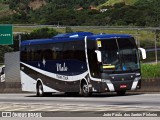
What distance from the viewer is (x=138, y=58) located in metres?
29.0

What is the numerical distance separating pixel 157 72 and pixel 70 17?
107 m

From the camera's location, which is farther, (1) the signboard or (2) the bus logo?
(1) the signboard

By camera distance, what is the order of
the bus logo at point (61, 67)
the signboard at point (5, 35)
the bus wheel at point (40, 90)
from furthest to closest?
the signboard at point (5, 35)
the bus wheel at point (40, 90)
the bus logo at point (61, 67)

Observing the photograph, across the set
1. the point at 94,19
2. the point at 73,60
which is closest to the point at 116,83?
the point at 73,60

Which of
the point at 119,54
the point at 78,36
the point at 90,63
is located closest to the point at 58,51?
the point at 78,36

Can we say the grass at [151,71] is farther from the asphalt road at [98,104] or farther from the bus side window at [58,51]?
the asphalt road at [98,104]

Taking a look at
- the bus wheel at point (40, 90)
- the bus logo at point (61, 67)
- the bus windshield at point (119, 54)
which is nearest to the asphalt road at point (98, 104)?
the bus windshield at point (119, 54)

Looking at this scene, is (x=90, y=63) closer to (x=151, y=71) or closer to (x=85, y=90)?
(x=85, y=90)

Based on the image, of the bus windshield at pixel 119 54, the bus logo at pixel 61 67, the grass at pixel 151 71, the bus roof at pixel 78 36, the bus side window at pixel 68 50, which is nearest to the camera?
the bus windshield at pixel 119 54

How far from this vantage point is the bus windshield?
28359 mm

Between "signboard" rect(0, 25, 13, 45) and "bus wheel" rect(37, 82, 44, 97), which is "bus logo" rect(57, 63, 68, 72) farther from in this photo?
"signboard" rect(0, 25, 13, 45)

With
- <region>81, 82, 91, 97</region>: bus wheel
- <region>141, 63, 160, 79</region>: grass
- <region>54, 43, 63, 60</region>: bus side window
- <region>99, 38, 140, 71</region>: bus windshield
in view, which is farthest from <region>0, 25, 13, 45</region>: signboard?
<region>99, 38, 140, 71</region>: bus windshield

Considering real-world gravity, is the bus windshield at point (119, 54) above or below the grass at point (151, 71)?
above

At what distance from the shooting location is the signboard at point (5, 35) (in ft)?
175
